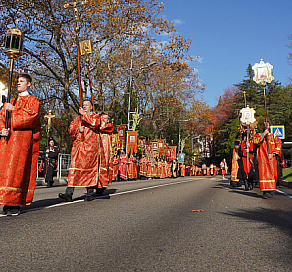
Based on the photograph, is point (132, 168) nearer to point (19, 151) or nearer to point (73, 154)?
point (73, 154)

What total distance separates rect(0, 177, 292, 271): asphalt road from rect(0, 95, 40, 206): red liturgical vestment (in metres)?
0.33

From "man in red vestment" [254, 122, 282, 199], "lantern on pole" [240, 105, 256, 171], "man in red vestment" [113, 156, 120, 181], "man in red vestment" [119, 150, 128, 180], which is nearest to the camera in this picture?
"man in red vestment" [254, 122, 282, 199]

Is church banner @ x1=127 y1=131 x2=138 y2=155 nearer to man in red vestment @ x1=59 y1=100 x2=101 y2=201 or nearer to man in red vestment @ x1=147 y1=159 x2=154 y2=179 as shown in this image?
man in red vestment @ x1=147 y1=159 x2=154 y2=179

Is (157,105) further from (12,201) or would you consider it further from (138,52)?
(12,201)

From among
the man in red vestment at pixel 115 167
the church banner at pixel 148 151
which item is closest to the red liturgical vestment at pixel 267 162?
the man in red vestment at pixel 115 167

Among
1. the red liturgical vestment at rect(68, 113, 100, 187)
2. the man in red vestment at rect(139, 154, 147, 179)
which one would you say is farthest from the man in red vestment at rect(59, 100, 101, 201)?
the man in red vestment at rect(139, 154, 147, 179)

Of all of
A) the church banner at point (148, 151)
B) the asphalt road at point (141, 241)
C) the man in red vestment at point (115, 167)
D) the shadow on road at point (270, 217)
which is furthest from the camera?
the church banner at point (148, 151)

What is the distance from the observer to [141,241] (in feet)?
12.7

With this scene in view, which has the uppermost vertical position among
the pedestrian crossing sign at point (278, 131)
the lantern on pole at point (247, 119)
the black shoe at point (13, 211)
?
the pedestrian crossing sign at point (278, 131)

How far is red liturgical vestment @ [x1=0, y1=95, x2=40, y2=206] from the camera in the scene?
5230 millimetres

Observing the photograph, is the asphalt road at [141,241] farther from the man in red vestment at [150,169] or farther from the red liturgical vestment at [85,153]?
the man in red vestment at [150,169]

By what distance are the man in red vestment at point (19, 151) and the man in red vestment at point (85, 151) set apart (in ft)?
5.06

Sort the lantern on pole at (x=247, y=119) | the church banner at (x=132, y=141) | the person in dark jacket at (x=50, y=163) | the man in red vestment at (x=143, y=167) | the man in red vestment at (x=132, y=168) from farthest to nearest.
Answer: the man in red vestment at (x=143, y=167) < the church banner at (x=132, y=141) < the man in red vestment at (x=132, y=168) < the person in dark jacket at (x=50, y=163) < the lantern on pole at (x=247, y=119)

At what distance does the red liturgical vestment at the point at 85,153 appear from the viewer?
7238 mm
